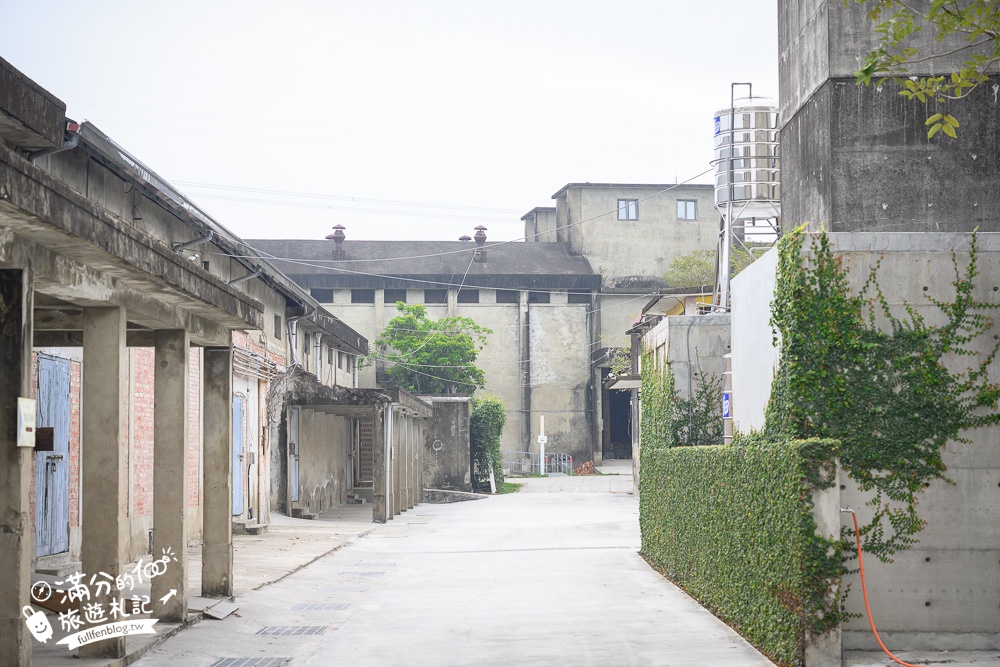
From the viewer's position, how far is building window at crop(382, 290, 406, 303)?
158ft

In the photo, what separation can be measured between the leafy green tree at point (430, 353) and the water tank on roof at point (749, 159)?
27.5 m

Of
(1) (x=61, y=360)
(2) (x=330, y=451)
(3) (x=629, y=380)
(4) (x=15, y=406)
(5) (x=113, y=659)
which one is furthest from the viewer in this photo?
(3) (x=629, y=380)

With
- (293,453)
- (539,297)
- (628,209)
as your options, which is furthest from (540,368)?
(293,453)

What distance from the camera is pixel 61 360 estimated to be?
1255 centimetres

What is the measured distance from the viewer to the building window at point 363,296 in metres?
47.9

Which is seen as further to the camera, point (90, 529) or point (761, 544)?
point (761, 544)

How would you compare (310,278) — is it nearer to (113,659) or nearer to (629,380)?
(629,380)

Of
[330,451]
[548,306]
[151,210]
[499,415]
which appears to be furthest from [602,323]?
[151,210]

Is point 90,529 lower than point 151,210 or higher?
lower

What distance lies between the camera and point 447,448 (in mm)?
37062

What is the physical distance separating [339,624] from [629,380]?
25.4 m

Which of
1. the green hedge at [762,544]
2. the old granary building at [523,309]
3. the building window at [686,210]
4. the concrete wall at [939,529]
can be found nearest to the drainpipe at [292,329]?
the green hedge at [762,544]

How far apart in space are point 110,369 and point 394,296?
40812 millimetres

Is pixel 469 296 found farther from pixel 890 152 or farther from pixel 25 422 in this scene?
pixel 25 422
